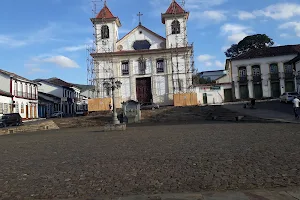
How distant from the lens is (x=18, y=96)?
44719 millimetres

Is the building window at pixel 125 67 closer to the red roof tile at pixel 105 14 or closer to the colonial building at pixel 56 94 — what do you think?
the red roof tile at pixel 105 14

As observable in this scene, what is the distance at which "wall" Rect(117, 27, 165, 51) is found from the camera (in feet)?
157

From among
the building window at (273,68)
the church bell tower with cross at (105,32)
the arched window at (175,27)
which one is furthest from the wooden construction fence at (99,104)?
the building window at (273,68)

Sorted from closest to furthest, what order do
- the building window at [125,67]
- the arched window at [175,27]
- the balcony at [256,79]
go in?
the building window at [125,67], the arched window at [175,27], the balcony at [256,79]

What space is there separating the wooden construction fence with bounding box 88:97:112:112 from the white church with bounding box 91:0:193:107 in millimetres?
3242

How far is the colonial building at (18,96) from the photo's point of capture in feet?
135

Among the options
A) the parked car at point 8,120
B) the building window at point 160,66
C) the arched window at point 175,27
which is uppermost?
the arched window at point 175,27

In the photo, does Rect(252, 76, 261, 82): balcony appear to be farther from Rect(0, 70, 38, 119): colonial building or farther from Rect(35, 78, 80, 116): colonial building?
Rect(0, 70, 38, 119): colonial building

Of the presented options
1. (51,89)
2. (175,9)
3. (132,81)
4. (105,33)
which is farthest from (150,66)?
(51,89)

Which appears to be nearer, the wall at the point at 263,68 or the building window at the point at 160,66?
the building window at the point at 160,66

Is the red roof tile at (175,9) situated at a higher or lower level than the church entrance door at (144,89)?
higher

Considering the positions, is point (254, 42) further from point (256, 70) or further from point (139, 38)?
point (139, 38)

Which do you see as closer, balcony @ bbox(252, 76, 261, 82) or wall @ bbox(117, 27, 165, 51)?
wall @ bbox(117, 27, 165, 51)

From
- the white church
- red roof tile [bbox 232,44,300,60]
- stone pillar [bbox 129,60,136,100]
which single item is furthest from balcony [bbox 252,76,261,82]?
stone pillar [bbox 129,60,136,100]
